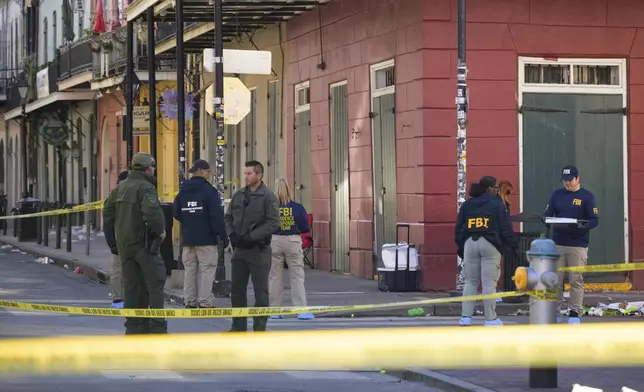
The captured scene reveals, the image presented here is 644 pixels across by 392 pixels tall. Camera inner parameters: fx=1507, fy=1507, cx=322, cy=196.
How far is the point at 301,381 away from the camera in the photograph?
12.1 meters

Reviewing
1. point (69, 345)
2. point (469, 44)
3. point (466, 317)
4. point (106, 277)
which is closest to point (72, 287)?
point (106, 277)

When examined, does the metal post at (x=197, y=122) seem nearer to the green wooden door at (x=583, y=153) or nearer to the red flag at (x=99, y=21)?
the red flag at (x=99, y=21)

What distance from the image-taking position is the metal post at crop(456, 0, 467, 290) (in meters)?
18.5

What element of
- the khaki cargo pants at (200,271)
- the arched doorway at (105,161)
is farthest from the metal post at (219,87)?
the arched doorway at (105,161)

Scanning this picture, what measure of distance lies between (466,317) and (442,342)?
8.73 m

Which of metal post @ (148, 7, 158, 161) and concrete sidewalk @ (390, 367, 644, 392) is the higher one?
metal post @ (148, 7, 158, 161)

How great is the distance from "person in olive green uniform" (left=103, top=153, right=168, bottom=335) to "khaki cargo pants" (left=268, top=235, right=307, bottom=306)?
3123 millimetres

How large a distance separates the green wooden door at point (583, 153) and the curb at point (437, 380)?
8509 mm

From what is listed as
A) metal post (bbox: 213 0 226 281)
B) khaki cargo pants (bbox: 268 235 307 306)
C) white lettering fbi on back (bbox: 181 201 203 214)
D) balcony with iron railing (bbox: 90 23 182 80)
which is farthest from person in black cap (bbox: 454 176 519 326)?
balcony with iron railing (bbox: 90 23 182 80)

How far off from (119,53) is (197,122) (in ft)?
25.4

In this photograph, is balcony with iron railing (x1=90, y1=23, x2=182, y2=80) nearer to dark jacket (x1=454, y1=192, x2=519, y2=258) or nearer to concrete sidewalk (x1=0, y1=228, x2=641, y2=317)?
concrete sidewalk (x1=0, y1=228, x2=641, y2=317)

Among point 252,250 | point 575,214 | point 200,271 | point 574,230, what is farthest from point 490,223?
point 200,271

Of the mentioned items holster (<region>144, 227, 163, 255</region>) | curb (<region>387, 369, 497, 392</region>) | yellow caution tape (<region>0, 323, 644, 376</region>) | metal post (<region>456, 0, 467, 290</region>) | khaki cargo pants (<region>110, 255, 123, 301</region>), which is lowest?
curb (<region>387, 369, 497, 392</region>)

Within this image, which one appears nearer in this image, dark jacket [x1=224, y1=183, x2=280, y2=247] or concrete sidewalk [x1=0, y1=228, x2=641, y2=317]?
dark jacket [x1=224, y1=183, x2=280, y2=247]
